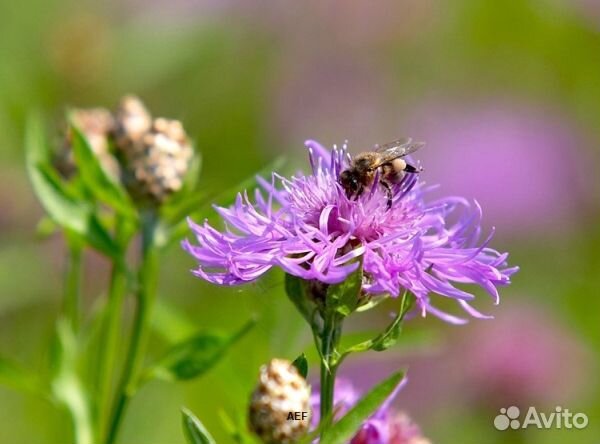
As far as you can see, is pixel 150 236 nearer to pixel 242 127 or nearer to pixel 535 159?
pixel 242 127

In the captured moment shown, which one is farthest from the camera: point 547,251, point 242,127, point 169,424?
point 242,127

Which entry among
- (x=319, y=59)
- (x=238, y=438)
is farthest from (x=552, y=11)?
(x=238, y=438)

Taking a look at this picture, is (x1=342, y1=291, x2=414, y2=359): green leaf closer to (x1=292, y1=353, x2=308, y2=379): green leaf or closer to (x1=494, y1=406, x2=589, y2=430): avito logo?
(x1=292, y1=353, x2=308, y2=379): green leaf

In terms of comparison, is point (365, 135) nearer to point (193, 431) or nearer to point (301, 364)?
point (301, 364)

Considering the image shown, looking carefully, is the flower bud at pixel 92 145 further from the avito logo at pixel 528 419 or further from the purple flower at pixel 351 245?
the avito logo at pixel 528 419

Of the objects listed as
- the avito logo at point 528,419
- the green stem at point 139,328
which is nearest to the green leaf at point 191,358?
the green stem at point 139,328
